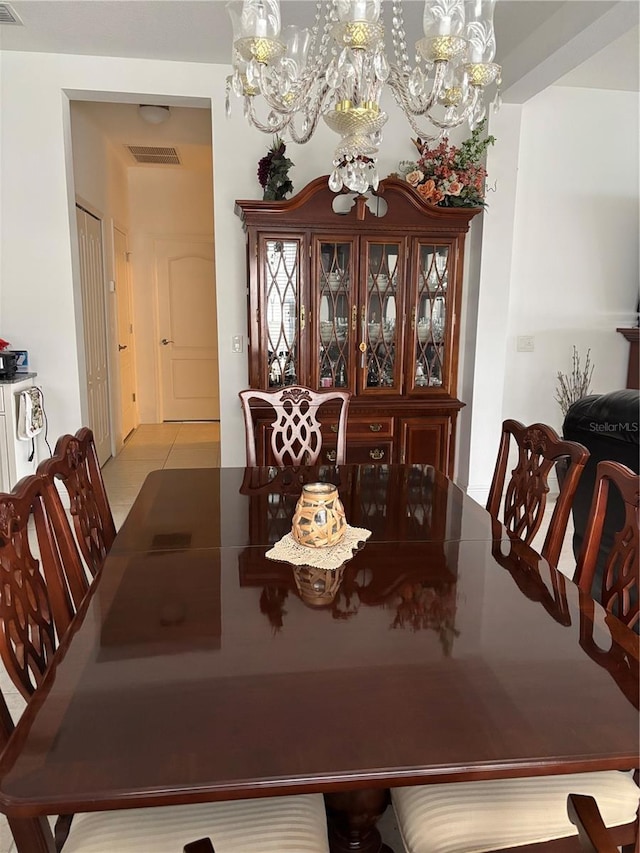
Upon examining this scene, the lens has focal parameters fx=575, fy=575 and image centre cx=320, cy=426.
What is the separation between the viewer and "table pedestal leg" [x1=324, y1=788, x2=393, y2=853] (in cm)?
126

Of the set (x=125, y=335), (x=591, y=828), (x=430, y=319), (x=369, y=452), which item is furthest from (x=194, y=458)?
(x=591, y=828)

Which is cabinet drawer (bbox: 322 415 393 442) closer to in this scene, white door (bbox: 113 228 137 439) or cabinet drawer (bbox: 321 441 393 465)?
cabinet drawer (bbox: 321 441 393 465)

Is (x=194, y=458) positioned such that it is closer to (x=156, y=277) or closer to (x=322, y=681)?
(x=156, y=277)

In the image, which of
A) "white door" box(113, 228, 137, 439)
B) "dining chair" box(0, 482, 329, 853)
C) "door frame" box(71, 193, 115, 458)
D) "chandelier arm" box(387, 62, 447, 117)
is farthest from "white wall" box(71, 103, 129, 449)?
"dining chair" box(0, 482, 329, 853)

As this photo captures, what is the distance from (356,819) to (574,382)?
149 inches

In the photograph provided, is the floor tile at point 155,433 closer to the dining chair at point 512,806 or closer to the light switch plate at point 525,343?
the light switch plate at point 525,343

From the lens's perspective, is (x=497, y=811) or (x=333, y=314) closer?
(x=497, y=811)

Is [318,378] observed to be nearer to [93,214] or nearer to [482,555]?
[482,555]

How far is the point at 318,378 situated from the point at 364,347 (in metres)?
0.34

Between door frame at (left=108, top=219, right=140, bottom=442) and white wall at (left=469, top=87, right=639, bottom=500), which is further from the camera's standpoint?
door frame at (left=108, top=219, right=140, bottom=442)

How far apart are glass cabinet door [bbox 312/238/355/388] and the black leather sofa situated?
5.18 feet

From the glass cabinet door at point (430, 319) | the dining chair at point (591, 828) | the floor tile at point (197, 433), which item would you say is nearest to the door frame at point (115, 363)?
the floor tile at point (197, 433)

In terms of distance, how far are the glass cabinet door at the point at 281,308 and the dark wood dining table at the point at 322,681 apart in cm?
203

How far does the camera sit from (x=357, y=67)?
147cm
